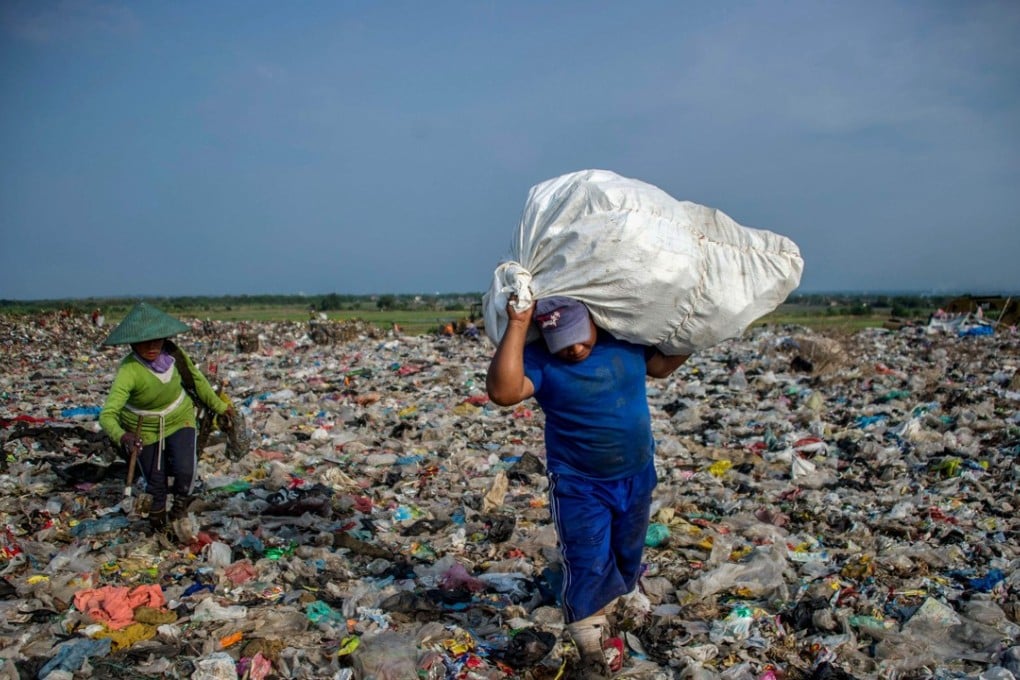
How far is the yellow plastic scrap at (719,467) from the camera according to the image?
6.05 m

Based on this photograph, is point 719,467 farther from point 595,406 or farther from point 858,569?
point 595,406

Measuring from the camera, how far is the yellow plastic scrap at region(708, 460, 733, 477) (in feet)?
19.8

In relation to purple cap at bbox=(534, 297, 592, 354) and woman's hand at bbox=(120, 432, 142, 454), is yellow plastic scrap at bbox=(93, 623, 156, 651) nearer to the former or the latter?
woman's hand at bbox=(120, 432, 142, 454)

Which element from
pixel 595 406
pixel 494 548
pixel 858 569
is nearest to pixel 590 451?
pixel 595 406

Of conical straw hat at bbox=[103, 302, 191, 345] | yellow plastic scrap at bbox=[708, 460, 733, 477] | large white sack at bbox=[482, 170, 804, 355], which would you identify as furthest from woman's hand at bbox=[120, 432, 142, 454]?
yellow plastic scrap at bbox=[708, 460, 733, 477]

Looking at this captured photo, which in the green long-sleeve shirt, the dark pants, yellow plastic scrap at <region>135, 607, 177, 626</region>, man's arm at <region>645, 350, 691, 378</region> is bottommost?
yellow plastic scrap at <region>135, 607, 177, 626</region>

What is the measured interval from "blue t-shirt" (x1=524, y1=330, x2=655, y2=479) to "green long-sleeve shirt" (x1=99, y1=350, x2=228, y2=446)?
257 centimetres

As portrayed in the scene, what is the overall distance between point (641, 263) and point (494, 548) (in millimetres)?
2445

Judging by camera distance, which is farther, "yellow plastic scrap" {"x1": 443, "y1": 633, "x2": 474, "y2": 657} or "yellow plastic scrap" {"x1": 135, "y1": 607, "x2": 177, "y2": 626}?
"yellow plastic scrap" {"x1": 135, "y1": 607, "x2": 177, "y2": 626}

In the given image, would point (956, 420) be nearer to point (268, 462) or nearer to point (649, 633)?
point (649, 633)

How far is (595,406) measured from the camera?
257 centimetres

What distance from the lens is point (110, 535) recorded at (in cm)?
445

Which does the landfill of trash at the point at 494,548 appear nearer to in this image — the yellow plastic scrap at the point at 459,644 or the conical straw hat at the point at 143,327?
the yellow plastic scrap at the point at 459,644

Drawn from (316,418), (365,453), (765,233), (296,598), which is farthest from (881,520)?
(316,418)
